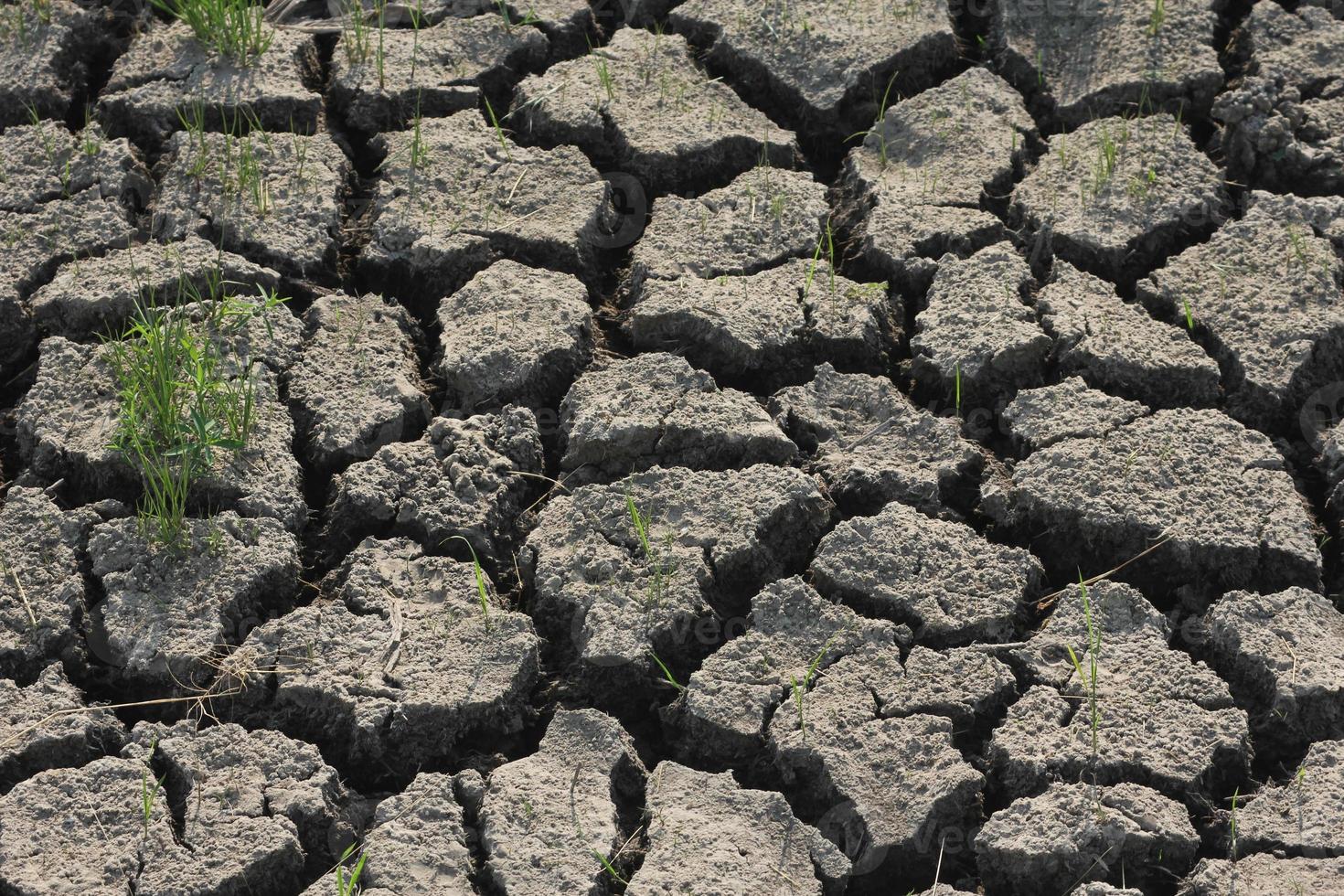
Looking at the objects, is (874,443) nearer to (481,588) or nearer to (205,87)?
(481,588)

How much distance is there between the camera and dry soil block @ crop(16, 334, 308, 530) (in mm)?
2727

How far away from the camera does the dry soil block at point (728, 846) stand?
2270 mm

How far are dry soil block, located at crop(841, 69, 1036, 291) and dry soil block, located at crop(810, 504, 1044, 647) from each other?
630 mm

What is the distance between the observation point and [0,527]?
2.68 metres

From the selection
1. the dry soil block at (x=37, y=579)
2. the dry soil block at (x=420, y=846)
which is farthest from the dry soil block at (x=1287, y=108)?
the dry soil block at (x=37, y=579)

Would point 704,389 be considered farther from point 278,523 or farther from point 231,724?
point 231,724

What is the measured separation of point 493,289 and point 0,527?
976 mm

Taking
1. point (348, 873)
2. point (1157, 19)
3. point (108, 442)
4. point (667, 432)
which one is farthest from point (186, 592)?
point (1157, 19)

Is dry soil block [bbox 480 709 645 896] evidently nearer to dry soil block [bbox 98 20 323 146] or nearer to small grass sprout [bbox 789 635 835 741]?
small grass sprout [bbox 789 635 835 741]

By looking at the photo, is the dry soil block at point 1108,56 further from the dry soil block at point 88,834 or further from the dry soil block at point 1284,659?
the dry soil block at point 88,834

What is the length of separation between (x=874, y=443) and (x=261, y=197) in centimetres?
134

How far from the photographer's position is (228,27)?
3514 millimetres

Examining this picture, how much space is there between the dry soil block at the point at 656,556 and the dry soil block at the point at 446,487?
0.25ft

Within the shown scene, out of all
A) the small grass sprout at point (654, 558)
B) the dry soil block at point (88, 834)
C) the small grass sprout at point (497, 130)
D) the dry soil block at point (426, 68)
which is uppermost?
the dry soil block at point (426, 68)
